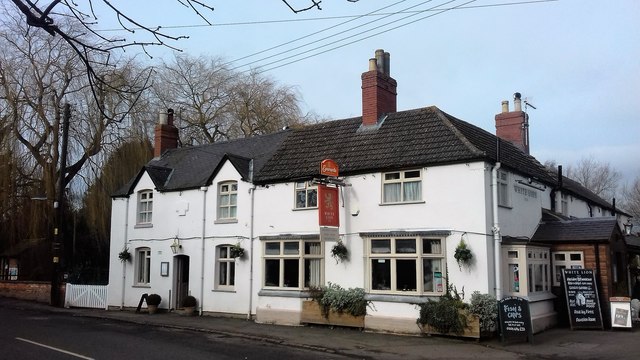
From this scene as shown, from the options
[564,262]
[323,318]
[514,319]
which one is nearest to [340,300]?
[323,318]

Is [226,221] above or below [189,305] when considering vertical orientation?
above

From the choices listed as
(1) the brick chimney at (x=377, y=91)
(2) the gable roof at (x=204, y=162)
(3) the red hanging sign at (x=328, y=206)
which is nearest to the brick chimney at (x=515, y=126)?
(1) the brick chimney at (x=377, y=91)

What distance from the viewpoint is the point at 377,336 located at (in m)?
16.2

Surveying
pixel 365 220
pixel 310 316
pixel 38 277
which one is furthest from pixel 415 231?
pixel 38 277

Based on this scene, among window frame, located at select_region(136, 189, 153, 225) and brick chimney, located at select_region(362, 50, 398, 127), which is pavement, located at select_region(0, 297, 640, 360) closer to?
window frame, located at select_region(136, 189, 153, 225)

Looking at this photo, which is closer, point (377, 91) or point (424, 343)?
point (424, 343)

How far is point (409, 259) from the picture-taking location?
17.0m

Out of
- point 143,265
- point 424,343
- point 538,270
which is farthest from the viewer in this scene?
point 143,265

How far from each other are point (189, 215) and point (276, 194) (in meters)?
4.74

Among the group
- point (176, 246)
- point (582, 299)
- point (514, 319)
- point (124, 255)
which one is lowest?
point (514, 319)

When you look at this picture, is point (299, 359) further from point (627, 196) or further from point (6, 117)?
point (627, 196)

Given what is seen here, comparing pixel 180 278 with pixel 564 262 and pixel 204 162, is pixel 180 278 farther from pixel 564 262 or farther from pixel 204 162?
pixel 564 262

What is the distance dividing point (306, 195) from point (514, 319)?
802 cm

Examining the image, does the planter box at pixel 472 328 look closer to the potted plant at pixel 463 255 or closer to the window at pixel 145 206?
the potted plant at pixel 463 255
